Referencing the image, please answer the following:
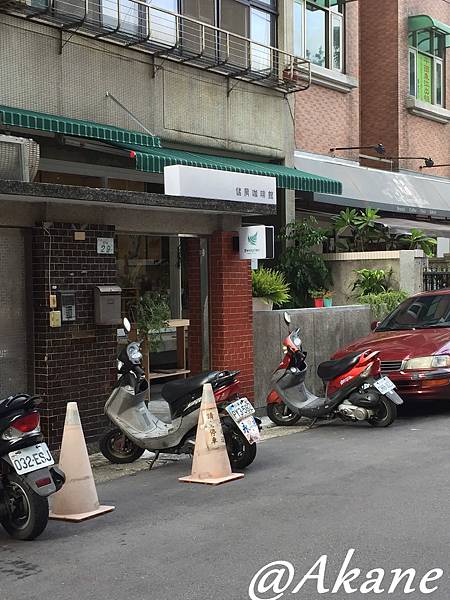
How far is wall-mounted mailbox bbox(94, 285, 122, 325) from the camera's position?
379 inches

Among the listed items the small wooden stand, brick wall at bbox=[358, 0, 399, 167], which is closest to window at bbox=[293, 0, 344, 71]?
brick wall at bbox=[358, 0, 399, 167]

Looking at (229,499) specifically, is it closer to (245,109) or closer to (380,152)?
(245,109)

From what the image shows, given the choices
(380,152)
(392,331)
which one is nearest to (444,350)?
(392,331)

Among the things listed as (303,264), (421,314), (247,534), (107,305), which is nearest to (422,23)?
(303,264)

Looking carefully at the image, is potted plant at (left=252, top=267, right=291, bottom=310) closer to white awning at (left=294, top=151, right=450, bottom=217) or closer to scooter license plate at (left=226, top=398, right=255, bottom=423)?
white awning at (left=294, top=151, right=450, bottom=217)

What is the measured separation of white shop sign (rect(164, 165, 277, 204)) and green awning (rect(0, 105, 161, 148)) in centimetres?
160

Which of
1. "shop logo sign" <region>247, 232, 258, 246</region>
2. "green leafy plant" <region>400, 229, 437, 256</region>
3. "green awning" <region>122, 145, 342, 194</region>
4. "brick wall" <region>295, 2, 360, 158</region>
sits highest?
"brick wall" <region>295, 2, 360, 158</region>

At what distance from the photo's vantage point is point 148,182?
15250 millimetres

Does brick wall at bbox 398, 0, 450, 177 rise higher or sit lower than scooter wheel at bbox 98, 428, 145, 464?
higher

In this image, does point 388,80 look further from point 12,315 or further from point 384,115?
point 12,315

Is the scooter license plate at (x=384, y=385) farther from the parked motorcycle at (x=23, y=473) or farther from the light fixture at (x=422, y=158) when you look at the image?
the light fixture at (x=422, y=158)

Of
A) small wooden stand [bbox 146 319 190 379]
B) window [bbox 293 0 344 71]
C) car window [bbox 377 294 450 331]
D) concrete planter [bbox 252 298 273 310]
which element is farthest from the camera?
window [bbox 293 0 344 71]

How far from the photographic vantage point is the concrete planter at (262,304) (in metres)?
13.8

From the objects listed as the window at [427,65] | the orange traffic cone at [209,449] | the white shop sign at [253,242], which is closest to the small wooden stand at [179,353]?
the white shop sign at [253,242]
